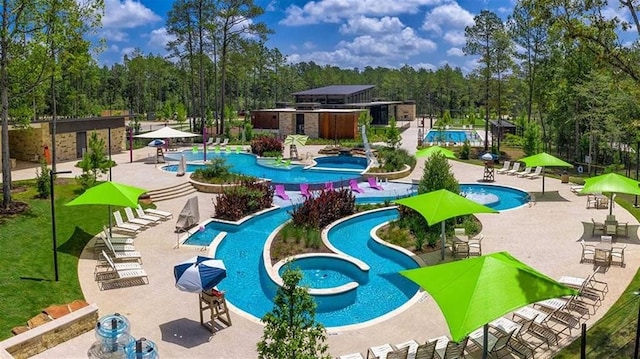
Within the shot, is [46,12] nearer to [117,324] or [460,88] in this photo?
[117,324]

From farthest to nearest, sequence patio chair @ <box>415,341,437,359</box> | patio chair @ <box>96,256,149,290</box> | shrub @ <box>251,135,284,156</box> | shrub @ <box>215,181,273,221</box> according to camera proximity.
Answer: shrub @ <box>251,135,284,156</box>, shrub @ <box>215,181,273,221</box>, patio chair @ <box>96,256,149,290</box>, patio chair @ <box>415,341,437,359</box>

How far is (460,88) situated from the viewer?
9488cm

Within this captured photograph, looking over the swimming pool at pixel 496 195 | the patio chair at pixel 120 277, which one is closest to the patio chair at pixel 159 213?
the patio chair at pixel 120 277

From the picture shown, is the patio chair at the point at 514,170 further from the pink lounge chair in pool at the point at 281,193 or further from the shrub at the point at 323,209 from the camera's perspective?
the pink lounge chair in pool at the point at 281,193

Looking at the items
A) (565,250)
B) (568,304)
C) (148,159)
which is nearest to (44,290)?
(568,304)

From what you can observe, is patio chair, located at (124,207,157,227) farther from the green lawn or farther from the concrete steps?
the concrete steps

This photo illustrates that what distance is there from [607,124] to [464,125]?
130 ft

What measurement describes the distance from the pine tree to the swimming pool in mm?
15862

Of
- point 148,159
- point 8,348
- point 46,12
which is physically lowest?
point 8,348

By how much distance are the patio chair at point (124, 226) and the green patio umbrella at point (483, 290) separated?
11.8m

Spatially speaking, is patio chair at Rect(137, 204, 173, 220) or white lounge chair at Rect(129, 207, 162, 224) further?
patio chair at Rect(137, 204, 173, 220)

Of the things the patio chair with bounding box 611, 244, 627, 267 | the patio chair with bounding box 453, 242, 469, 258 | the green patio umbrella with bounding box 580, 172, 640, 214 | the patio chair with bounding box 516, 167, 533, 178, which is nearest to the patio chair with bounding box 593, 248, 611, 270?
the patio chair with bounding box 611, 244, 627, 267

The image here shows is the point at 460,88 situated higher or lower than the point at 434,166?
higher

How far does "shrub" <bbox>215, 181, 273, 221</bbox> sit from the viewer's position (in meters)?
19.6
